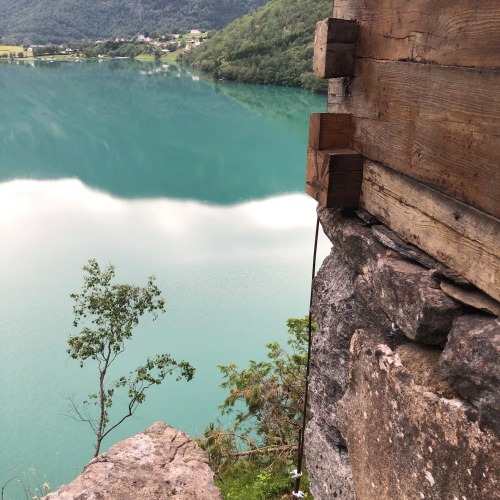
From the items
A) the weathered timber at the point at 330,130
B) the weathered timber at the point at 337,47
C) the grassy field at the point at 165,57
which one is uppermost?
the grassy field at the point at 165,57

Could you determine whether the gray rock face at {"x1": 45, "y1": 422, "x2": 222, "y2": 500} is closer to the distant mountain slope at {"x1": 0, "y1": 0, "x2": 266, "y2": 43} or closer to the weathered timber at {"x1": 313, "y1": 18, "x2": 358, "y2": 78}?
the weathered timber at {"x1": 313, "y1": 18, "x2": 358, "y2": 78}

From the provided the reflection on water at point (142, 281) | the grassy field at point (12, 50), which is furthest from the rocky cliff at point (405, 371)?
the grassy field at point (12, 50)

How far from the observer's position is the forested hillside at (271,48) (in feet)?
168

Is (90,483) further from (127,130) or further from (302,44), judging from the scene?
(302,44)

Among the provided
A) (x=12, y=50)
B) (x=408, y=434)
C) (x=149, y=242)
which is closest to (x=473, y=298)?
(x=408, y=434)

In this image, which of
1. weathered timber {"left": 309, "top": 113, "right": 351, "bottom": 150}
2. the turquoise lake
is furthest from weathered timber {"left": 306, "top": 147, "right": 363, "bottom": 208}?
the turquoise lake

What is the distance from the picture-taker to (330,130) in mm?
2330

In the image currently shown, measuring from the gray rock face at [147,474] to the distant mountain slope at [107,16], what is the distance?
11677 centimetres

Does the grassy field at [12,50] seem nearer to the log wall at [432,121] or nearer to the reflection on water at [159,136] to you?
the reflection on water at [159,136]

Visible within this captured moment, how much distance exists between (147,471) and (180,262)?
1232 cm

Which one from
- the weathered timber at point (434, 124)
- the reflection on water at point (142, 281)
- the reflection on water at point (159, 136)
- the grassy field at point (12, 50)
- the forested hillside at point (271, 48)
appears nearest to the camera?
the weathered timber at point (434, 124)

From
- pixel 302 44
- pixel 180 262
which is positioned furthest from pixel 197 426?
pixel 302 44

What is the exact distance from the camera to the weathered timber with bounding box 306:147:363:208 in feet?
7.41

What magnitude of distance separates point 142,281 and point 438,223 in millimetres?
14152
